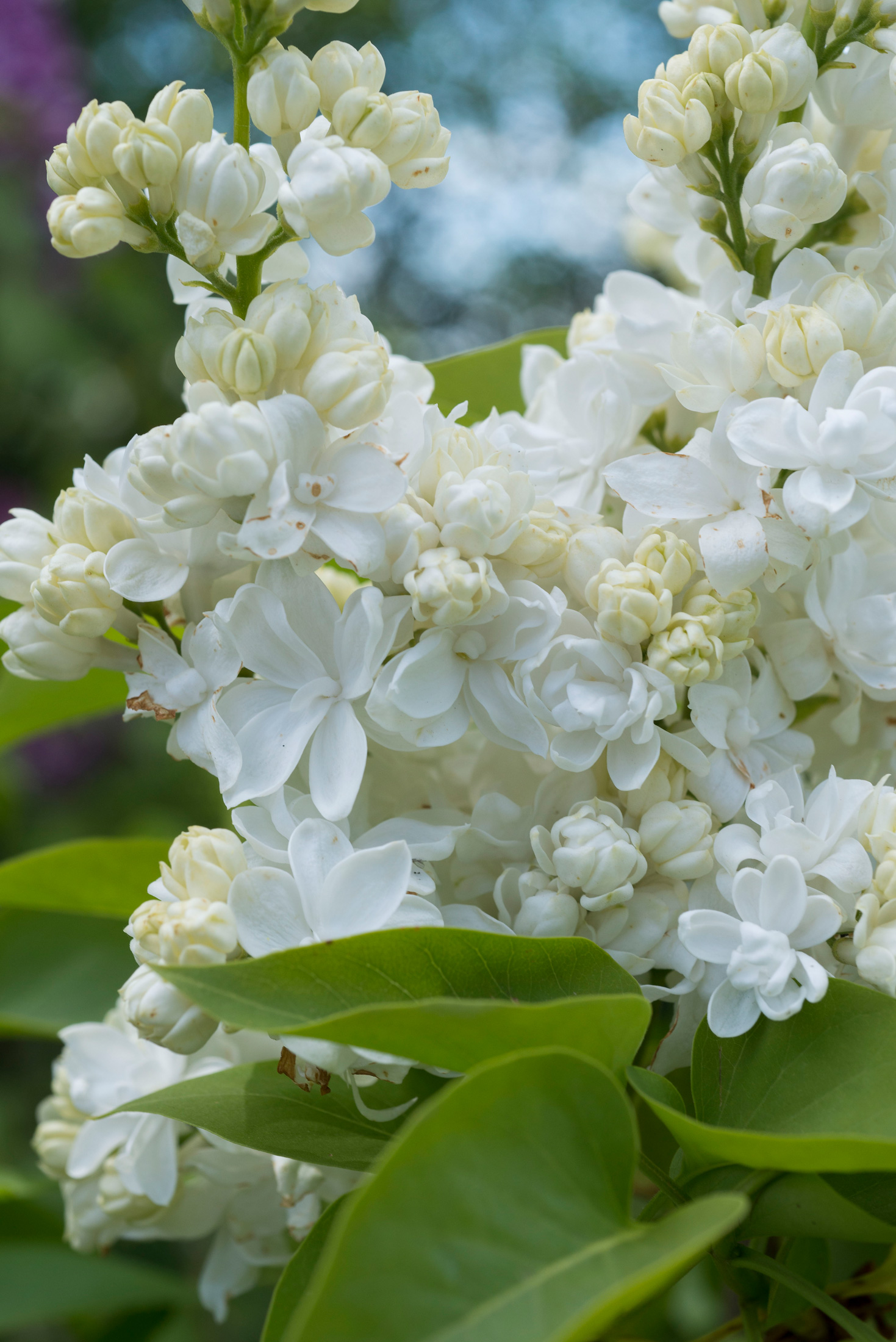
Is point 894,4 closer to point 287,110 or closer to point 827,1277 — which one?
point 287,110

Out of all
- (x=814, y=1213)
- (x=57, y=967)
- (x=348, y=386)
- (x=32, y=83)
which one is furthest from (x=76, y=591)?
(x=32, y=83)

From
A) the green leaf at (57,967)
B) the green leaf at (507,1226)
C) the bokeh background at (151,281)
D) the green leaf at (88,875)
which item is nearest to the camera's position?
the green leaf at (507,1226)

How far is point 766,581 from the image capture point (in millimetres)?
458

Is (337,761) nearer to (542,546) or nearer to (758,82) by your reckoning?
(542,546)

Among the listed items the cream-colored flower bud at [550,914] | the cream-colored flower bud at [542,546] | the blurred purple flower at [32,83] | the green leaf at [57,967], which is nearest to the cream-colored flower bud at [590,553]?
the cream-colored flower bud at [542,546]

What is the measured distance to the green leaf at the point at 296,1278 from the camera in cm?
44

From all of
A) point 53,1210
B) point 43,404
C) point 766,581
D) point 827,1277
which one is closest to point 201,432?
point 766,581

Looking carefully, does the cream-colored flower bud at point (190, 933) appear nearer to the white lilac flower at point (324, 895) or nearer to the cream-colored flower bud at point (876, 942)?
the white lilac flower at point (324, 895)

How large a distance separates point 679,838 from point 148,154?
30cm

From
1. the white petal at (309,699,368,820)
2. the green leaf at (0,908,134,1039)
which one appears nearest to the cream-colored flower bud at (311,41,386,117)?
the white petal at (309,699,368,820)

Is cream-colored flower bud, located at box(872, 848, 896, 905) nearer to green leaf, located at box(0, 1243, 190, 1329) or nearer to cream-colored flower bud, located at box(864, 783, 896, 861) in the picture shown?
cream-colored flower bud, located at box(864, 783, 896, 861)

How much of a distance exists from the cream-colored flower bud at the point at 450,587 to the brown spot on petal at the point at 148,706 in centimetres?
10

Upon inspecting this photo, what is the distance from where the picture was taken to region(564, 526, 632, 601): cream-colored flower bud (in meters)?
0.45

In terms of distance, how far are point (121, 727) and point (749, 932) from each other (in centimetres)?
190
